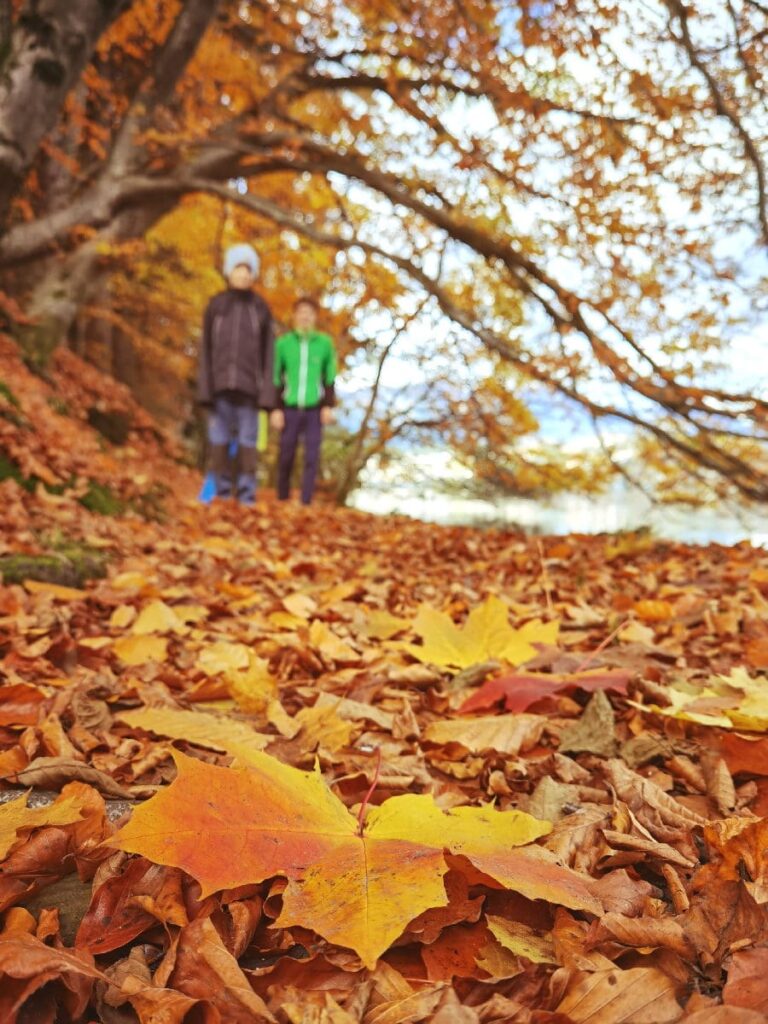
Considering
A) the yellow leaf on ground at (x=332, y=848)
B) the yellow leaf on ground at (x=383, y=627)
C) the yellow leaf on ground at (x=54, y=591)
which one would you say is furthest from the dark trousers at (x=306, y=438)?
the yellow leaf on ground at (x=332, y=848)

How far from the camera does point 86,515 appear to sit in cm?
377

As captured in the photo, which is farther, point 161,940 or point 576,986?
point 161,940

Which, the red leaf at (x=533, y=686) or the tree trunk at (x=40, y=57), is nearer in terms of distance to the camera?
Answer: the red leaf at (x=533, y=686)

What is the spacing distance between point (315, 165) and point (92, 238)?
2647 millimetres

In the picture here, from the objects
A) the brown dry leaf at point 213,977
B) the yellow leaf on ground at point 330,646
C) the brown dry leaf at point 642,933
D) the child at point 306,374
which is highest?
the child at point 306,374

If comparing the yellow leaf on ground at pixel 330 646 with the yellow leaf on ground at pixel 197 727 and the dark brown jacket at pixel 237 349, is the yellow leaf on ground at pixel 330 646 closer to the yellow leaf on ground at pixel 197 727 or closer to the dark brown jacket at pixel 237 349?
the yellow leaf on ground at pixel 197 727

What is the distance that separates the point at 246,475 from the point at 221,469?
255mm

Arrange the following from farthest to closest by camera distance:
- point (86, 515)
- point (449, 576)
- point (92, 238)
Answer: point (92, 238) < point (86, 515) < point (449, 576)

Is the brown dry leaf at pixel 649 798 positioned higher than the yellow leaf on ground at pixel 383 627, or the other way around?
the yellow leaf on ground at pixel 383 627

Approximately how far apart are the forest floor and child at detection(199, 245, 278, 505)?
11.9 ft

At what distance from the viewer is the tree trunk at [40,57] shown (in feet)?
14.9

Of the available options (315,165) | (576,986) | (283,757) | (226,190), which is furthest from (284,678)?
(315,165)

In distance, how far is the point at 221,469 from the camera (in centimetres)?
632

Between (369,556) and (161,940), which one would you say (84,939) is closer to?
(161,940)
